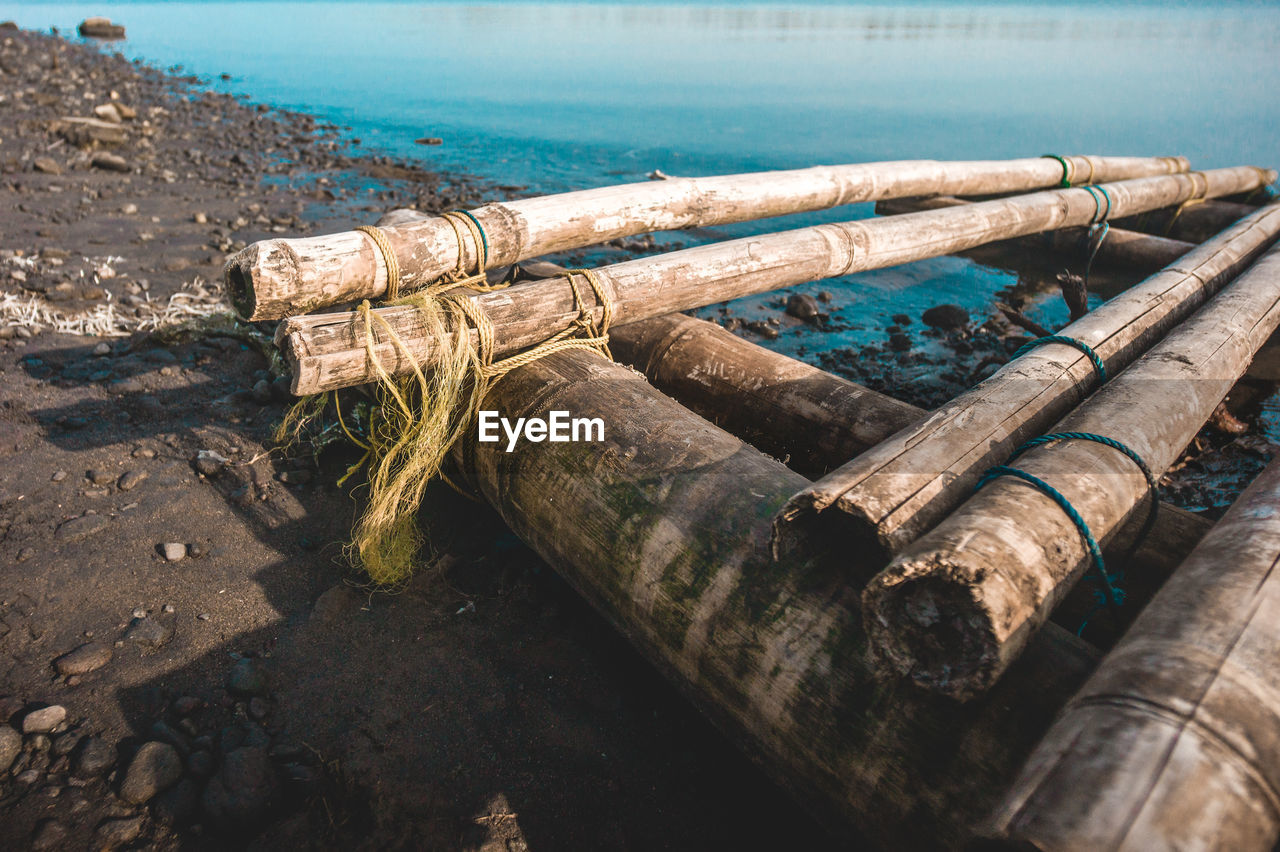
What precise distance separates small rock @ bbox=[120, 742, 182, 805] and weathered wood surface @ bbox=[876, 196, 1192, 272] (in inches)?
396

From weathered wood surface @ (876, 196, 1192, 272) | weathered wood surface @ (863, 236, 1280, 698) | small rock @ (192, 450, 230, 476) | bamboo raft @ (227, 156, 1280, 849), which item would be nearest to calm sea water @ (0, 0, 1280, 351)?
weathered wood surface @ (876, 196, 1192, 272)

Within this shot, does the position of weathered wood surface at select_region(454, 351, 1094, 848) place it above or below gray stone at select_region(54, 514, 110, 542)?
above

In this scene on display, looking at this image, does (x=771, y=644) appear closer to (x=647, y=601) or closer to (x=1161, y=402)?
(x=647, y=601)

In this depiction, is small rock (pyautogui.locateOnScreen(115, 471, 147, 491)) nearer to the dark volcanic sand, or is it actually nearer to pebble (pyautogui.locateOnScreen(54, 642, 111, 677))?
the dark volcanic sand

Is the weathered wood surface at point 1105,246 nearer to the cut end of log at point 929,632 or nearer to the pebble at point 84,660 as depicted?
the cut end of log at point 929,632

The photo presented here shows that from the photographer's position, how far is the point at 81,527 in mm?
3963

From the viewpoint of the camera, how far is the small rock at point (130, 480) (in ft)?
14.3

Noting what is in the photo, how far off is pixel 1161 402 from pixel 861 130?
76.1 ft

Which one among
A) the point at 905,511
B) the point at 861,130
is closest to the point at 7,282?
the point at 905,511

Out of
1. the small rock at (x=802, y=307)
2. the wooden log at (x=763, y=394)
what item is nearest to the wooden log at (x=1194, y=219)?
the small rock at (x=802, y=307)

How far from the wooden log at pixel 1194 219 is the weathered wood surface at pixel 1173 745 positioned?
11575mm

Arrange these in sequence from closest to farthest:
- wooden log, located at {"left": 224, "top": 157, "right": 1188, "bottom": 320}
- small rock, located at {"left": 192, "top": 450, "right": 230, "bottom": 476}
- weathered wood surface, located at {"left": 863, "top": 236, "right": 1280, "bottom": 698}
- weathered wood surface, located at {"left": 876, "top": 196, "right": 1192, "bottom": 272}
Answer: 1. weathered wood surface, located at {"left": 863, "top": 236, "right": 1280, "bottom": 698}
2. wooden log, located at {"left": 224, "top": 157, "right": 1188, "bottom": 320}
3. small rock, located at {"left": 192, "top": 450, "right": 230, "bottom": 476}
4. weathered wood surface, located at {"left": 876, "top": 196, "right": 1192, "bottom": 272}

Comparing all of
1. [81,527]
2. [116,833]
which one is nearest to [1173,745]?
[116,833]

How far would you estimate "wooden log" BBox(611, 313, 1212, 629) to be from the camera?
12.4 feet
